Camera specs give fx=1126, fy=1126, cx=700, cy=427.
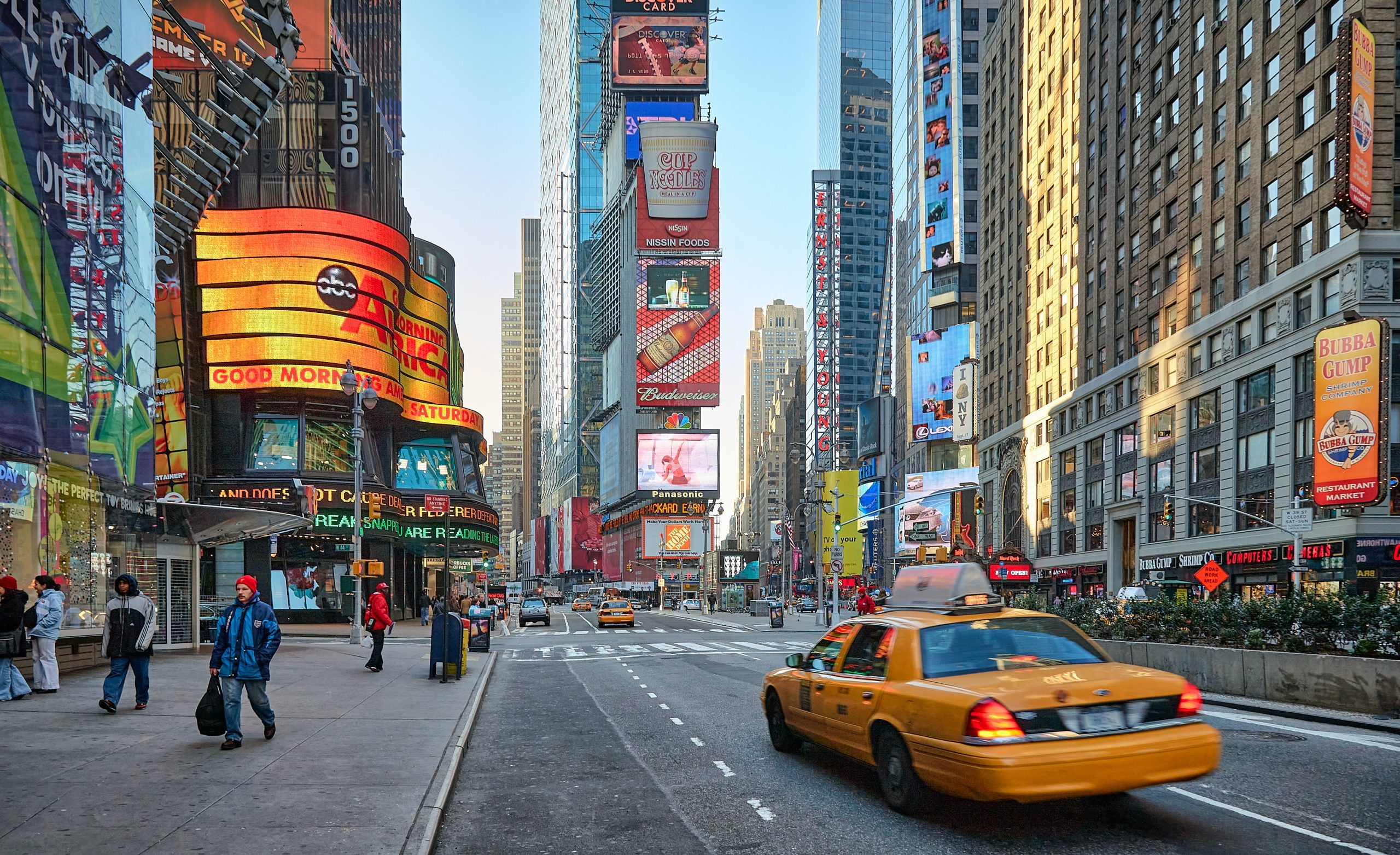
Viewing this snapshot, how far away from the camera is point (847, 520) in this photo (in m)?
151

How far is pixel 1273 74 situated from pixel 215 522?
44.5 metres

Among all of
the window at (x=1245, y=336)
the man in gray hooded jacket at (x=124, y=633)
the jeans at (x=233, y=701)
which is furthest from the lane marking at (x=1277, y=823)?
the window at (x=1245, y=336)

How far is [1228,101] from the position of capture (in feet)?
168

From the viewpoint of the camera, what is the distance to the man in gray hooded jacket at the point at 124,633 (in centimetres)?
1422

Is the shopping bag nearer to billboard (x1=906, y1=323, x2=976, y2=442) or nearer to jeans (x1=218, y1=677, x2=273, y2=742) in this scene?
jeans (x1=218, y1=677, x2=273, y2=742)

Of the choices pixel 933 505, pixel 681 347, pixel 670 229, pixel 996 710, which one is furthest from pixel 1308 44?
pixel 681 347

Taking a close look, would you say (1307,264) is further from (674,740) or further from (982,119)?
(982,119)

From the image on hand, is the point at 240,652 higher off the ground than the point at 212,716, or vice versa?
the point at 240,652

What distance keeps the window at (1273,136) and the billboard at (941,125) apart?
61071 millimetres

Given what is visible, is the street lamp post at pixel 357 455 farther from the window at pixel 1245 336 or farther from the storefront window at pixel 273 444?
the window at pixel 1245 336

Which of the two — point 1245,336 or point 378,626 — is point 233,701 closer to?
point 378,626

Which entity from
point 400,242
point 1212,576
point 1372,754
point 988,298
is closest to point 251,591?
point 1372,754

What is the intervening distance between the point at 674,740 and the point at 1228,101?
160 ft

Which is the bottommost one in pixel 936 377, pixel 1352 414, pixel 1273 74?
pixel 1352 414
